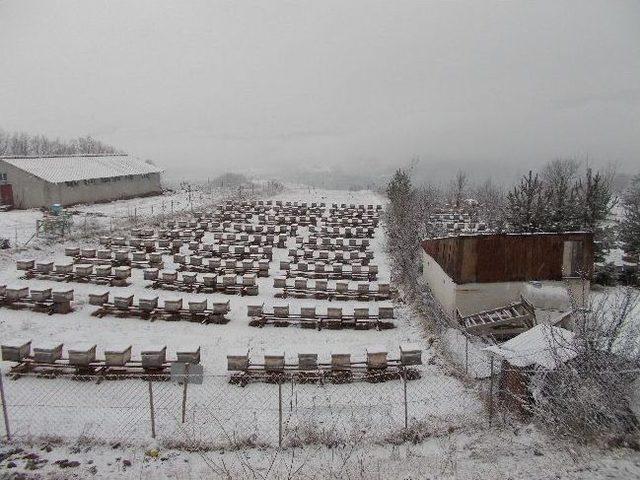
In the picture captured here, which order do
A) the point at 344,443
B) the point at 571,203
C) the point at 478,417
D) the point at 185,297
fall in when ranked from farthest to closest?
the point at 571,203
the point at 185,297
the point at 478,417
the point at 344,443

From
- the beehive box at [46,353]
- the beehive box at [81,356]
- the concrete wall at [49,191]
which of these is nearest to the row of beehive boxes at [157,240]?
the concrete wall at [49,191]

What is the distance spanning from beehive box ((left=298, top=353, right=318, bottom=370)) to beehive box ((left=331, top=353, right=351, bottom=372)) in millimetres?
547

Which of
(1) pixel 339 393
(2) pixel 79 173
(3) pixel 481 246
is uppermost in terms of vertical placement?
(2) pixel 79 173

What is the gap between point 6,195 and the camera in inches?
1698

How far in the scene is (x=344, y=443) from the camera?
9.85 m

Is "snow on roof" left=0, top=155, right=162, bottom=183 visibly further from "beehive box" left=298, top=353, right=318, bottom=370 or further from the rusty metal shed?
the rusty metal shed

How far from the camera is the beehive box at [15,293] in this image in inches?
739

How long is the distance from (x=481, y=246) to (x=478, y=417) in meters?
10.4

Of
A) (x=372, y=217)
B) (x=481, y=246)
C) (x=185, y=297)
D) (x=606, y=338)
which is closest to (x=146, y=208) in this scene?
(x=372, y=217)

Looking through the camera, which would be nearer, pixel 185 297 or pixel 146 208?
pixel 185 297

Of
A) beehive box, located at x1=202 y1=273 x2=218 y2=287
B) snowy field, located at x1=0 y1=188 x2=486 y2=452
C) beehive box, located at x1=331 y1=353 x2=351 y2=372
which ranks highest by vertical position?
beehive box, located at x1=202 y1=273 x2=218 y2=287

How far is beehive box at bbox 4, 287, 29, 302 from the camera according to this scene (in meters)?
18.8

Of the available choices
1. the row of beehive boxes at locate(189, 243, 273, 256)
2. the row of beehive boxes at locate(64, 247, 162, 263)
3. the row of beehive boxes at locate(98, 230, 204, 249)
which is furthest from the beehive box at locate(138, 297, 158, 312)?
the row of beehive boxes at locate(98, 230, 204, 249)

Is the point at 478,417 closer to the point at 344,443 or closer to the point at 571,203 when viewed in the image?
the point at 344,443
